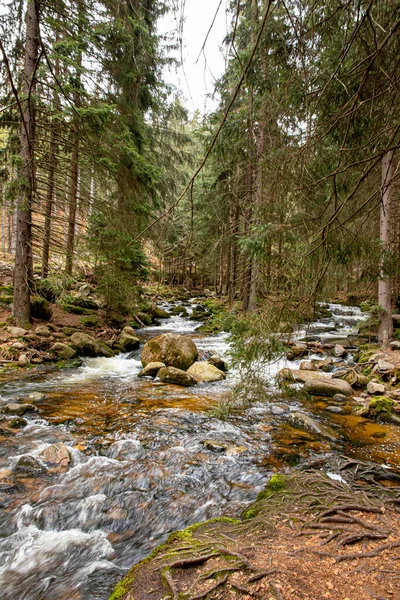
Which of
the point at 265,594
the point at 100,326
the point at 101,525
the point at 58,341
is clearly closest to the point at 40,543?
the point at 101,525

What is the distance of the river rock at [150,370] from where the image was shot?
8281 millimetres

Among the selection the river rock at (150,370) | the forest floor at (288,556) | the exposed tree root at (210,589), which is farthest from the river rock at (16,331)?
the exposed tree root at (210,589)

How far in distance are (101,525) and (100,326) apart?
9.22 metres

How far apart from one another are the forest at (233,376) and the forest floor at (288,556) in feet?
0.05

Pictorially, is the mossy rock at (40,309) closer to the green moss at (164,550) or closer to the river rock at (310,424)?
the river rock at (310,424)

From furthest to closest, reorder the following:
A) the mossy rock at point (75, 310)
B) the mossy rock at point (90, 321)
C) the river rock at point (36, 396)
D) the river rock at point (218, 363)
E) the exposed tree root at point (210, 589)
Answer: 1. the mossy rock at point (75, 310)
2. the mossy rock at point (90, 321)
3. the river rock at point (218, 363)
4. the river rock at point (36, 396)
5. the exposed tree root at point (210, 589)

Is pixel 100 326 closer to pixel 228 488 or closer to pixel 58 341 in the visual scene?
pixel 58 341

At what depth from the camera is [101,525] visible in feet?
10.8

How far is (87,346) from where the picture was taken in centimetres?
954

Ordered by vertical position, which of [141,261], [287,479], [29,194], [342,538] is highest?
[29,194]

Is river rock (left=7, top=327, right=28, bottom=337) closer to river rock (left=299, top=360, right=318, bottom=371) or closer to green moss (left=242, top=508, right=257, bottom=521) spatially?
river rock (left=299, top=360, right=318, bottom=371)

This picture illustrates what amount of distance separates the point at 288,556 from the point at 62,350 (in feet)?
26.3

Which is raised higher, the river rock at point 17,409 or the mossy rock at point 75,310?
the mossy rock at point 75,310

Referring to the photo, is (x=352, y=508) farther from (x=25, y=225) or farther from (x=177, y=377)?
(x=25, y=225)
